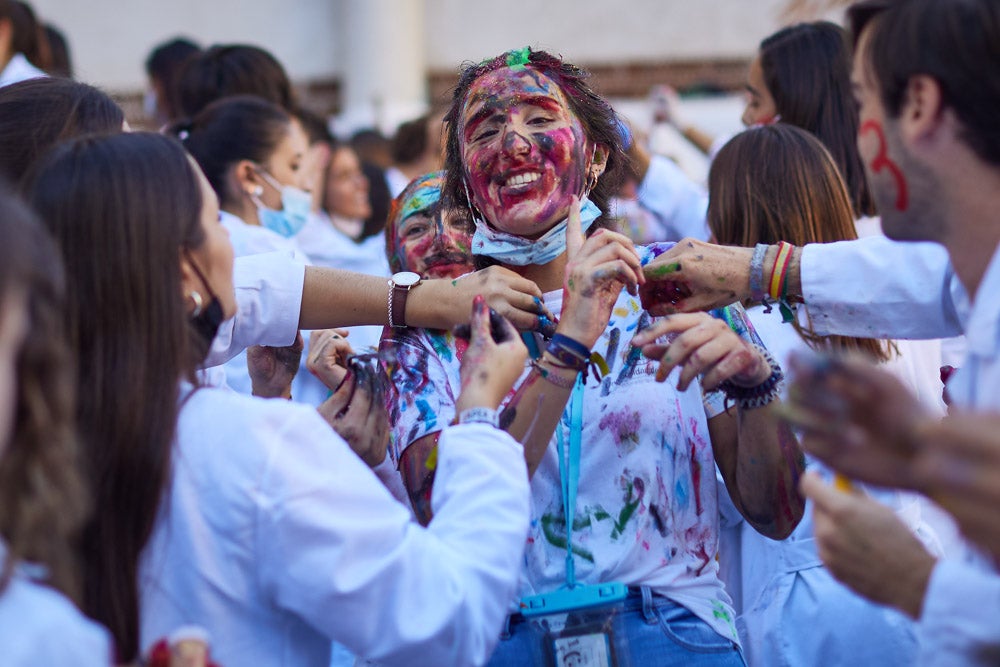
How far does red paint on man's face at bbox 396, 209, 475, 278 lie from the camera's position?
129 inches

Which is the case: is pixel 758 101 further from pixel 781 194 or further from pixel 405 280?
pixel 405 280

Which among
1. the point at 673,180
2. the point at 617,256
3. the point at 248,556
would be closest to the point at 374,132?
the point at 673,180

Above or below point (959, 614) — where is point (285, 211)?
below

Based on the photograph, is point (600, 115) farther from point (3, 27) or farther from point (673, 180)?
point (3, 27)

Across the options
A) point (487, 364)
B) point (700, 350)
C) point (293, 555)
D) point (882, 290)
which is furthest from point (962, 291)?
point (293, 555)

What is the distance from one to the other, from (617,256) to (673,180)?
9.86 feet

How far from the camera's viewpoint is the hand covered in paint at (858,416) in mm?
1502

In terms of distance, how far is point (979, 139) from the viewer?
1.81 m

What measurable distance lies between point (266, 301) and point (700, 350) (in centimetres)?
107

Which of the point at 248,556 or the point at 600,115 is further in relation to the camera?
the point at 600,115

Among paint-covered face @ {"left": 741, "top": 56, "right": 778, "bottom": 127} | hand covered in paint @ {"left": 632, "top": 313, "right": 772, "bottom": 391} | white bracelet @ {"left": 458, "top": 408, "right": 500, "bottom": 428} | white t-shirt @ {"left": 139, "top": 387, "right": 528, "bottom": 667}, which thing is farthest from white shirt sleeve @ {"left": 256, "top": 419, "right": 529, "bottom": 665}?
paint-covered face @ {"left": 741, "top": 56, "right": 778, "bottom": 127}

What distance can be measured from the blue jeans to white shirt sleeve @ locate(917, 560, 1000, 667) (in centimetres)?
75

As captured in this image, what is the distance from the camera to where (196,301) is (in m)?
2.00

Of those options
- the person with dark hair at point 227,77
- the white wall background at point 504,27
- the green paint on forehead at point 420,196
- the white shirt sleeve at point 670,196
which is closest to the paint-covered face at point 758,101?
the white shirt sleeve at point 670,196
